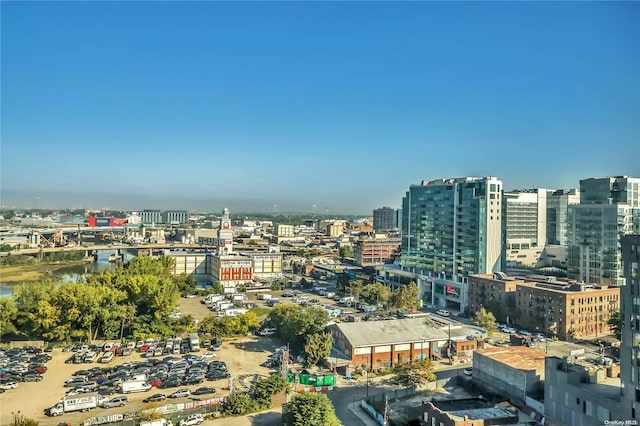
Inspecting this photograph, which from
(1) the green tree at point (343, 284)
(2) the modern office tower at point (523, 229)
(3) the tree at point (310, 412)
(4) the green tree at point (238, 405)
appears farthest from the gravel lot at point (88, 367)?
(2) the modern office tower at point (523, 229)

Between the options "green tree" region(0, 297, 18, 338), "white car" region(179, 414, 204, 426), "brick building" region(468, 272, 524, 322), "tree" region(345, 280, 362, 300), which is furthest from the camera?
"tree" region(345, 280, 362, 300)

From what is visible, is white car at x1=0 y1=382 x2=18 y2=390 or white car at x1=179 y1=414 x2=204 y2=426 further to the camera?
white car at x1=0 y1=382 x2=18 y2=390

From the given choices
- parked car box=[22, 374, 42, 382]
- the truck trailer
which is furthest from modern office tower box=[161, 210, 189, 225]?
the truck trailer

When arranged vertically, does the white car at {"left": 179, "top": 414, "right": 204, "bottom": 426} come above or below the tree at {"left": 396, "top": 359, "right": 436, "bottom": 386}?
below

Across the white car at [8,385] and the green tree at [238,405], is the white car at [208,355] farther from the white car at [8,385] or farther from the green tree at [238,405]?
the white car at [8,385]

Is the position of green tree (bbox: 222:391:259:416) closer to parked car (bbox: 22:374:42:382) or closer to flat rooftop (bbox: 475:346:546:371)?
parked car (bbox: 22:374:42:382)

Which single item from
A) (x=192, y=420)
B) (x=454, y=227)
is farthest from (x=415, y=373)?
(x=454, y=227)

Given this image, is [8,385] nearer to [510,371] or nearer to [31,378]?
A: [31,378]
